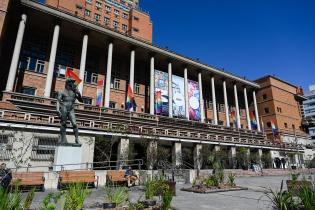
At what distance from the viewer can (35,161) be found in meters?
19.7

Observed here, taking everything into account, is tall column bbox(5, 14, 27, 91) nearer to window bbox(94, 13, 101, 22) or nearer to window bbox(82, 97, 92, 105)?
window bbox(82, 97, 92, 105)

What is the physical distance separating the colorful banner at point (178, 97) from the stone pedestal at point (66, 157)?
2409 cm

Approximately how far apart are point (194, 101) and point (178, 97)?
3515mm

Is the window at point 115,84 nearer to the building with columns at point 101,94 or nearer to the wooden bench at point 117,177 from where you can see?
the building with columns at point 101,94

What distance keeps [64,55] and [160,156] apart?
74.6 ft

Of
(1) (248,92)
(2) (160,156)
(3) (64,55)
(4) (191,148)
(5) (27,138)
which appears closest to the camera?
(5) (27,138)

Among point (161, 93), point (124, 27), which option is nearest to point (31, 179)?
point (161, 93)

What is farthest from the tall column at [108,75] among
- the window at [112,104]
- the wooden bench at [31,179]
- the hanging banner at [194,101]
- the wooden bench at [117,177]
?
the wooden bench at [31,179]

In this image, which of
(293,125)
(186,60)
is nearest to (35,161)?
(186,60)

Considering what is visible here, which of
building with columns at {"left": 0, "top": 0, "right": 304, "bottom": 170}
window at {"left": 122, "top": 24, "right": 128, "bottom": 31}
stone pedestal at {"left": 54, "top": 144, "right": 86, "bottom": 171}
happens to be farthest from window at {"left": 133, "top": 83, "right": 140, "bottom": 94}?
stone pedestal at {"left": 54, "top": 144, "right": 86, "bottom": 171}

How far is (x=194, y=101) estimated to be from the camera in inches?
1583

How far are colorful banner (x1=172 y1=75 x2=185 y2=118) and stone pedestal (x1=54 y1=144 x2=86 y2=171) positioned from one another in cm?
2409

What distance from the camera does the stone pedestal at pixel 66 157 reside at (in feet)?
42.9

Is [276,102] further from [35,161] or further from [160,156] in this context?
[35,161]
